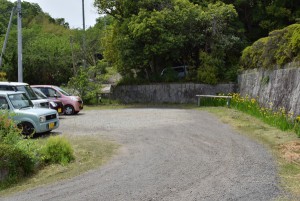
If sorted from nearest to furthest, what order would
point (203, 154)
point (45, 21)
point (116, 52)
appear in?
point (203, 154), point (116, 52), point (45, 21)

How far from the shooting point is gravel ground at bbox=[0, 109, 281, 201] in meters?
6.45

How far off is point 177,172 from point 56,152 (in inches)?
119

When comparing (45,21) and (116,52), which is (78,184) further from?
(45,21)

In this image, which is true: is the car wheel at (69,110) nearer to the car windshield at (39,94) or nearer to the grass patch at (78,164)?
the car windshield at (39,94)

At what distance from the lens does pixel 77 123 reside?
52.4ft

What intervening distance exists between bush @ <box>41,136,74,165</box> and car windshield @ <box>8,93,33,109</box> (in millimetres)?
4040

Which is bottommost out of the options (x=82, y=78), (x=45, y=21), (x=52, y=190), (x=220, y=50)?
(x=52, y=190)

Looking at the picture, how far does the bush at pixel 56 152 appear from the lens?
8.82 meters

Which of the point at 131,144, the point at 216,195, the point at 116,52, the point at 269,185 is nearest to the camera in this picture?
the point at 216,195

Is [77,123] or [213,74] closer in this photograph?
[77,123]

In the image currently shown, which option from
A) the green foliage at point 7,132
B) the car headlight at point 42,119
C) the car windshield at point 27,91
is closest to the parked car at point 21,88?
the car windshield at point 27,91

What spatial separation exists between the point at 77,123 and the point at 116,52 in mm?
11760

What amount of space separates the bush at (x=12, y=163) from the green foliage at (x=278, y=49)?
10.2 m

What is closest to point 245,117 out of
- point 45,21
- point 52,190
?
point 52,190
